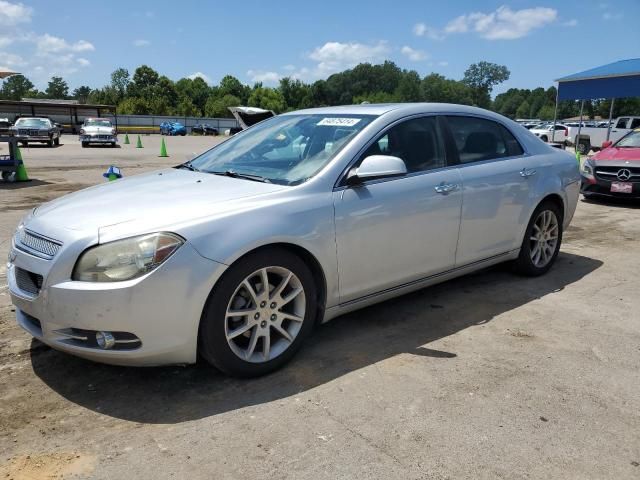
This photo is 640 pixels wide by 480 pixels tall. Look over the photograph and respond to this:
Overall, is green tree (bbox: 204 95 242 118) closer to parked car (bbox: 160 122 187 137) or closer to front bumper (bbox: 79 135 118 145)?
parked car (bbox: 160 122 187 137)

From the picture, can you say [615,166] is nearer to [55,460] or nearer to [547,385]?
[547,385]

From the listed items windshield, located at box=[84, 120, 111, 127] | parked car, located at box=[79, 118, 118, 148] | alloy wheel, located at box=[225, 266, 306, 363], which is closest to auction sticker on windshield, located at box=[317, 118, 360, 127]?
alloy wheel, located at box=[225, 266, 306, 363]

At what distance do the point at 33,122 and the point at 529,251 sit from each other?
88.4 feet

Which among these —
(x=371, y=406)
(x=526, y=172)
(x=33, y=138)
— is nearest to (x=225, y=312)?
(x=371, y=406)

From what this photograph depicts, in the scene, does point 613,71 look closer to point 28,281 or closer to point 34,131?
point 28,281

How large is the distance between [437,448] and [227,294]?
4.36 feet

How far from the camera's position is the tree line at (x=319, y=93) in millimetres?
96250

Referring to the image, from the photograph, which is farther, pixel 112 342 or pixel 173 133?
pixel 173 133

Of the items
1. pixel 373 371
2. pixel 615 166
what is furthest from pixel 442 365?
pixel 615 166

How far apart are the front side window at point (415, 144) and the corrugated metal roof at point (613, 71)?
1842 cm

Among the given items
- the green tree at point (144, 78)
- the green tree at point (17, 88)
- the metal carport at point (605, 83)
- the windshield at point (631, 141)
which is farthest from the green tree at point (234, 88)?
the windshield at point (631, 141)

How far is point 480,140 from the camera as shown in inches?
180

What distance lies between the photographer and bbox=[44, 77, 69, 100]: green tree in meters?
148

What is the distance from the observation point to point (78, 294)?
8.87ft
